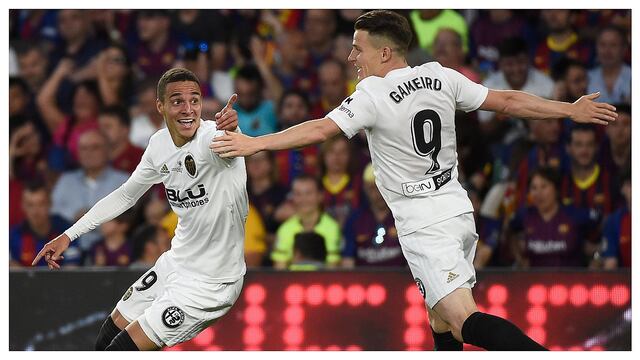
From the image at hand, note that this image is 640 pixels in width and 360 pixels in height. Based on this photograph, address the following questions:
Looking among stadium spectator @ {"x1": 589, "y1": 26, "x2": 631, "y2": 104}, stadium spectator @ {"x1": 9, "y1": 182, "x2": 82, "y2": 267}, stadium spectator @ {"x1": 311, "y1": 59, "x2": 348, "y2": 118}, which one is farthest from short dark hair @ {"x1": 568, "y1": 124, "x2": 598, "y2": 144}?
stadium spectator @ {"x1": 9, "y1": 182, "x2": 82, "y2": 267}

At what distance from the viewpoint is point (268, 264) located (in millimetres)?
9258

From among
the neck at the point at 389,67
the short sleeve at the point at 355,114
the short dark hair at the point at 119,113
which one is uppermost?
the neck at the point at 389,67

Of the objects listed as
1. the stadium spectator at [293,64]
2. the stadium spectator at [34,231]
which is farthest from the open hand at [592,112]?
the stadium spectator at [34,231]

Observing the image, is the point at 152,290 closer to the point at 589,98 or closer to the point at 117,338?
the point at 117,338

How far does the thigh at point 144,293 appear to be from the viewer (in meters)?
7.07

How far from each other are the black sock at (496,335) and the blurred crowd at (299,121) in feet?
8.58

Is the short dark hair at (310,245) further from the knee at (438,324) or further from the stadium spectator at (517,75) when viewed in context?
the knee at (438,324)

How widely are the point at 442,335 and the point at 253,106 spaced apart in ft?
13.6

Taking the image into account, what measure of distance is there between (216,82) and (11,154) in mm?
1883

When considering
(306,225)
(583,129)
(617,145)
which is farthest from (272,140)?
(617,145)

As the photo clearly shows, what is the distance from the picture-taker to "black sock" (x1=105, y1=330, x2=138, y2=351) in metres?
6.82

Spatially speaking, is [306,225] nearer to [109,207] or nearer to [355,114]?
[109,207]

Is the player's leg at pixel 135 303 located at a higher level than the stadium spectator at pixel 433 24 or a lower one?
lower

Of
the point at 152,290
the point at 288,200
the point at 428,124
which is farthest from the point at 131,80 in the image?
A: the point at 428,124
